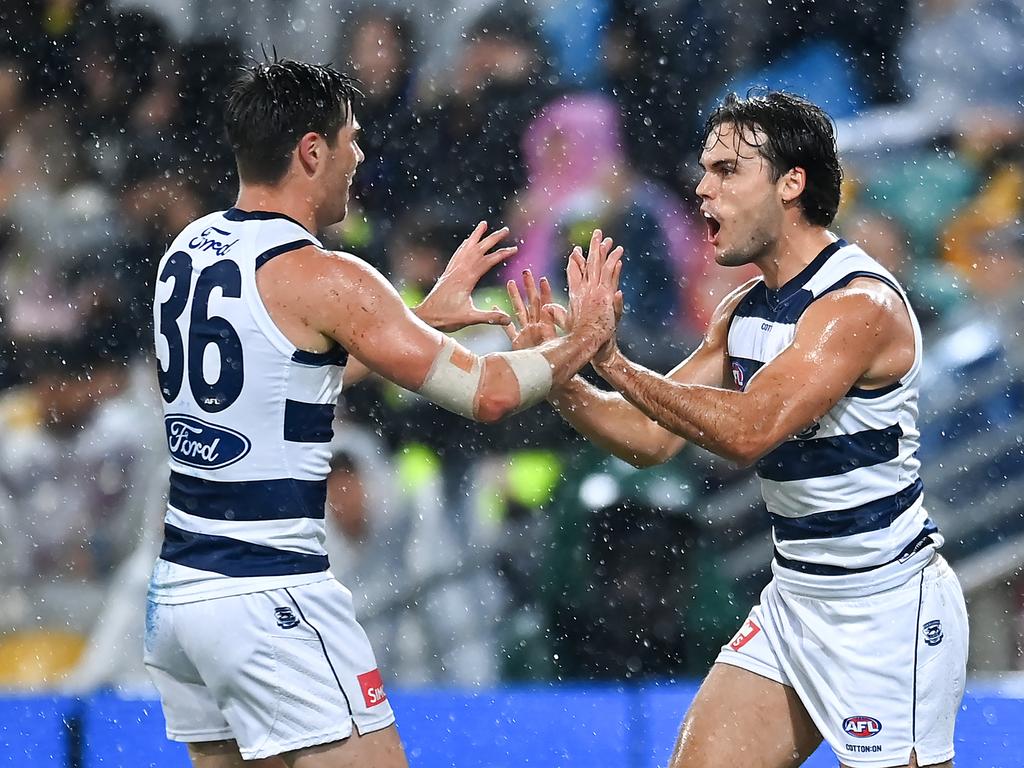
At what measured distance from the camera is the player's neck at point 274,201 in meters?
2.82

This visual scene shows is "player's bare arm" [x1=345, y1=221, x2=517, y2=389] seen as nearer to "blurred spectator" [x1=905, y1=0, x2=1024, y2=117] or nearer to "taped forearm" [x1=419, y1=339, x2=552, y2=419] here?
"taped forearm" [x1=419, y1=339, x2=552, y2=419]

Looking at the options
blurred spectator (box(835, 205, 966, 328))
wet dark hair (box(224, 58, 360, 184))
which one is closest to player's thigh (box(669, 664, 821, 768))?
wet dark hair (box(224, 58, 360, 184))

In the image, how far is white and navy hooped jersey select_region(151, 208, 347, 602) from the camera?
264cm

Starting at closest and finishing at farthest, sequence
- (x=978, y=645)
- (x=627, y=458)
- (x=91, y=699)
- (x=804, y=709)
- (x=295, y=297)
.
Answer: (x=295, y=297)
(x=804, y=709)
(x=627, y=458)
(x=91, y=699)
(x=978, y=645)

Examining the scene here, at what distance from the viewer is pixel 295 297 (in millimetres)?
2629

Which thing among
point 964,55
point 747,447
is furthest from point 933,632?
point 964,55

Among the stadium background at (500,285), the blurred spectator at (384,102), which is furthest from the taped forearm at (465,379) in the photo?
the blurred spectator at (384,102)

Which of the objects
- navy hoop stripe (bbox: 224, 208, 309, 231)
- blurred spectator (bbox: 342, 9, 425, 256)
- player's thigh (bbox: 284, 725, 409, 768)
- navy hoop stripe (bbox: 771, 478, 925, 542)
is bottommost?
player's thigh (bbox: 284, 725, 409, 768)

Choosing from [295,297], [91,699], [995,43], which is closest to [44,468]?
[91,699]

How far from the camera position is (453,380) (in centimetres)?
274

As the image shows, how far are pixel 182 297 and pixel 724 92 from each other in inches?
171

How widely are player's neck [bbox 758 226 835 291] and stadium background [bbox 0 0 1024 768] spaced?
196cm

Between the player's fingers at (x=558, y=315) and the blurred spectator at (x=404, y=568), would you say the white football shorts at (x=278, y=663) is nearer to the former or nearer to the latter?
the player's fingers at (x=558, y=315)

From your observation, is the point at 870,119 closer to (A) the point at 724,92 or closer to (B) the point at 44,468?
(A) the point at 724,92
